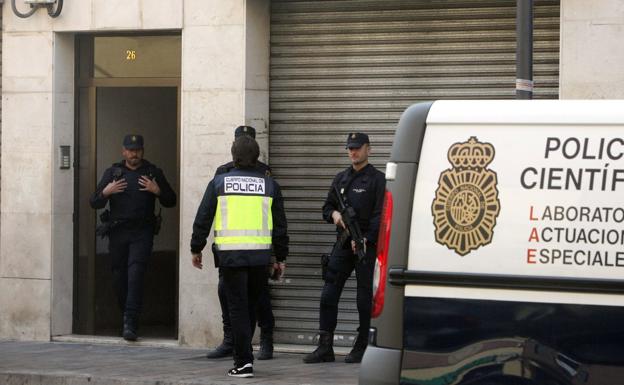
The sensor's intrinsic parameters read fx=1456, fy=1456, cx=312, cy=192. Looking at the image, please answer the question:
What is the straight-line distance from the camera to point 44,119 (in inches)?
543

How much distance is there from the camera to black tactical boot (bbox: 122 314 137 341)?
1333cm

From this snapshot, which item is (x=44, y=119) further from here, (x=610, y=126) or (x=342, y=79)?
(x=610, y=126)

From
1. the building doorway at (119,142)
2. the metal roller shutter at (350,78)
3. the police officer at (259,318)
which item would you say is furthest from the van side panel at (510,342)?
the building doorway at (119,142)

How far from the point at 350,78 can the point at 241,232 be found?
285cm

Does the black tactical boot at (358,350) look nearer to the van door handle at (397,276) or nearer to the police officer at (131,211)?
the police officer at (131,211)

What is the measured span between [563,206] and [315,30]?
7.39 metres

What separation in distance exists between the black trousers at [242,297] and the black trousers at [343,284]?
929 mm

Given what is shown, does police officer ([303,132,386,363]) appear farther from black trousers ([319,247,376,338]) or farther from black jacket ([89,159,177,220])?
black jacket ([89,159,177,220])

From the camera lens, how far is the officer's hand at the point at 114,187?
1323cm

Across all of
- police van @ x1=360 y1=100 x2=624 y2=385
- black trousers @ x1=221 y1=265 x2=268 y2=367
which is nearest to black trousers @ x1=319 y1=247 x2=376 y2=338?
black trousers @ x1=221 y1=265 x2=268 y2=367

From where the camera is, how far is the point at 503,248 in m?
5.96

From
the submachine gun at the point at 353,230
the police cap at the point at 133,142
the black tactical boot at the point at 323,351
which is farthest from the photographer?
the police cap at the point at 133,142

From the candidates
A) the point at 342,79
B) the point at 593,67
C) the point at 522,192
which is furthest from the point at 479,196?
the point at 342,79

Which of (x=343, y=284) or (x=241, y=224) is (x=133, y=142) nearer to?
(x=343, y=284)
